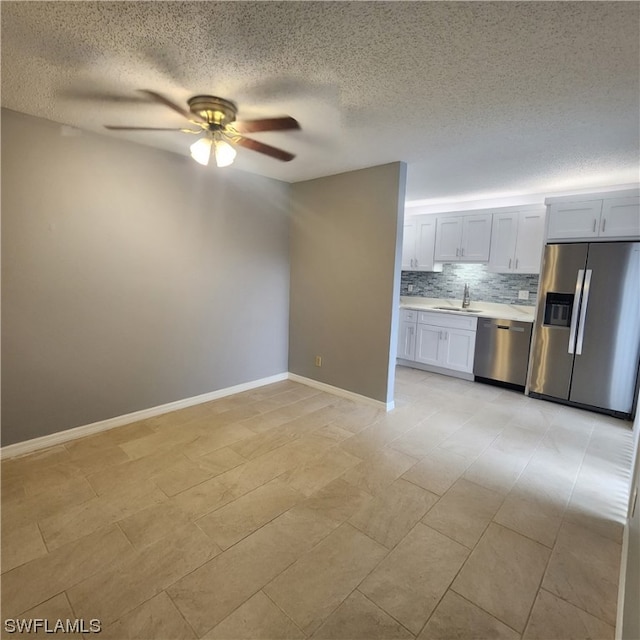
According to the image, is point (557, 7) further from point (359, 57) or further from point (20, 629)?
point (20, 629)

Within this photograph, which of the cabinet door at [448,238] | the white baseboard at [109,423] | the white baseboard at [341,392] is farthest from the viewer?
the cabinet door at [448,238]

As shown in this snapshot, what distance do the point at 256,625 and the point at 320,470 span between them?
1.12 m

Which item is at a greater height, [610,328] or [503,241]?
[503,241]

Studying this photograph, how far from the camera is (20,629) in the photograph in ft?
4.45

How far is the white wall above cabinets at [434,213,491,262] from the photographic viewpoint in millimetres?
4575

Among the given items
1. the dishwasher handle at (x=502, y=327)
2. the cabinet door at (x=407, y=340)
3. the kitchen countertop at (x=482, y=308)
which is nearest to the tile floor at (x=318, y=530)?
the dishwasher handle at (x=502, y=327)

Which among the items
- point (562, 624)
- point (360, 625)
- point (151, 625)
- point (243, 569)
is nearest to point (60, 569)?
point (151, 625)

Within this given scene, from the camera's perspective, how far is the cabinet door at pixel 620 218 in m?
3.38

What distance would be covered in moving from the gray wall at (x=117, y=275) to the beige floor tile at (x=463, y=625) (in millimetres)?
2789

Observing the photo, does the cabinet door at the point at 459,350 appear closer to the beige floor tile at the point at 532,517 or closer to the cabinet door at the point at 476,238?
the cabinet door at the point at 476,238

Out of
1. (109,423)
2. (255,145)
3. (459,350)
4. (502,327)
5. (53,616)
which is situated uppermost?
(255,145)

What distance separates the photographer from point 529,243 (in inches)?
167

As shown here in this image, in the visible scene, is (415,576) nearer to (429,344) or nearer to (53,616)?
(53,616)

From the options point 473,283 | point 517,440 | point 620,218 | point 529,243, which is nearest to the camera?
point 517,440
